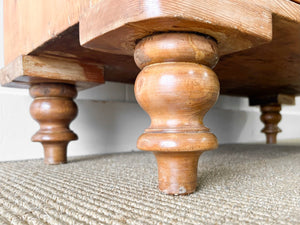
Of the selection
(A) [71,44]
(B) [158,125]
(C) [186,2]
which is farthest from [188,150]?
(A) [71,44]

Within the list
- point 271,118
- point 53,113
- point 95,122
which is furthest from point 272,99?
point 53,113

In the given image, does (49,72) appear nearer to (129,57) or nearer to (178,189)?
(129,57)

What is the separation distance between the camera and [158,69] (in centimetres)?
36

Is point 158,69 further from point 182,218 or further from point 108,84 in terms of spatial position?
point 108,84

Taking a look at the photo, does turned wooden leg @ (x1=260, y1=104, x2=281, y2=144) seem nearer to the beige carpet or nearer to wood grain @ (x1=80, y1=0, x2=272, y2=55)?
the beige carpet

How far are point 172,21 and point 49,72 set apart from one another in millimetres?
393

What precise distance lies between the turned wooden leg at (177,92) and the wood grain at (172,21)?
0.02 m

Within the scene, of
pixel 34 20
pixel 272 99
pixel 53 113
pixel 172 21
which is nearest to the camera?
pixel 172 21

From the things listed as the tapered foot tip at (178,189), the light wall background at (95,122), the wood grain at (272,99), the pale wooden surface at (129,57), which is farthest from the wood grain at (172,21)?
the wood grain at (272,99)

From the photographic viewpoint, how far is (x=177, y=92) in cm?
35

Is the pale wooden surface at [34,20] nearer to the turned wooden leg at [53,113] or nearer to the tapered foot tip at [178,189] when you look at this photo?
the turned wooden leg at [53,113]

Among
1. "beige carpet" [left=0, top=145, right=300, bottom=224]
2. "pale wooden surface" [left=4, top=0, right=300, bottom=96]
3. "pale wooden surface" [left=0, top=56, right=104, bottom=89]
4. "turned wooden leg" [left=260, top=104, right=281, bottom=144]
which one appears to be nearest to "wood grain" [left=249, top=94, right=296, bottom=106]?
"turned wooden leg" [left=260, top=104, right=281, bottom=144]

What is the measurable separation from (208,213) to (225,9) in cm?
24

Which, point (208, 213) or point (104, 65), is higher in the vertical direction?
point (104, 65)
